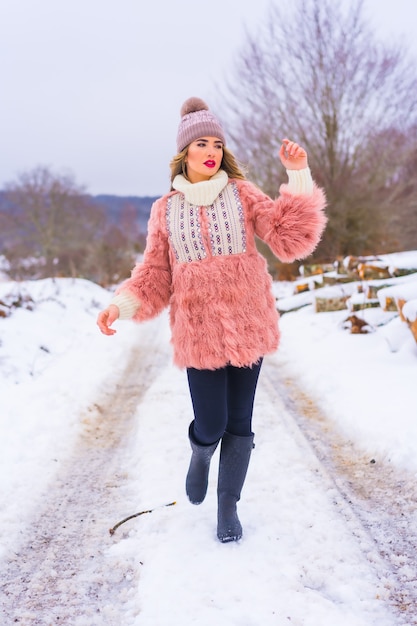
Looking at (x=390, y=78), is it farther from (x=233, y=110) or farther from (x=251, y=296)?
(x=251, y=296)

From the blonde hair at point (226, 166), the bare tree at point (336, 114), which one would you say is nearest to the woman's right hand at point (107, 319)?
the blonde hair at point (226, 166)

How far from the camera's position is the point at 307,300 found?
967 centimetres

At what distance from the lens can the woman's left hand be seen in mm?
2133

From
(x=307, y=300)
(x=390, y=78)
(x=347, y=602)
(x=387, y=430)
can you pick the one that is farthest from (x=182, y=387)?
(x=390, y=78)

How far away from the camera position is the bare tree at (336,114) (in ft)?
42.0

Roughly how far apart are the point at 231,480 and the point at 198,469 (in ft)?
0.57

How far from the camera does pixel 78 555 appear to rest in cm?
237

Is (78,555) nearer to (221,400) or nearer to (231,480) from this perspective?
(231,480)

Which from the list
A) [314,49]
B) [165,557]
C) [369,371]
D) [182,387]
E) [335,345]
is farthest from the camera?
[314,49]

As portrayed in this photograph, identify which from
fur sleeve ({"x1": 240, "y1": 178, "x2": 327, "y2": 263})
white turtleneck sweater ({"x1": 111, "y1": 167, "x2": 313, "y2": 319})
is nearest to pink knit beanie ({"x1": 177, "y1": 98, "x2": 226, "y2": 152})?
white turtleneck sweater ({"x1": 111, "y1": 167, "x2": 313, "y2": 319})

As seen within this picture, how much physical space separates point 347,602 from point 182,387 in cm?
348

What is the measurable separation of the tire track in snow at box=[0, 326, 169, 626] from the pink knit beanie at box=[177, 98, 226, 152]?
1982 mm

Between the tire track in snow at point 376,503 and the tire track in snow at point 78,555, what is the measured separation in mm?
1060

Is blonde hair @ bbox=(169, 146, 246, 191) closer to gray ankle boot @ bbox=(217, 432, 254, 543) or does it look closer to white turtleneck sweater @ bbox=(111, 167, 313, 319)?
white turtleneck sweater @ bbox=(111, 167, 313, 319)
